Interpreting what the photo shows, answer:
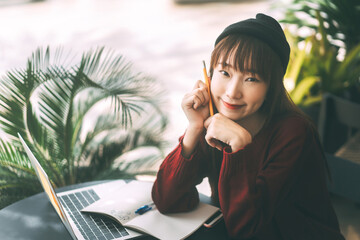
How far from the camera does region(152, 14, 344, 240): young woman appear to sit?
113 centimetres

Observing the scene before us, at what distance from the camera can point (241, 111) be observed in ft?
3.86

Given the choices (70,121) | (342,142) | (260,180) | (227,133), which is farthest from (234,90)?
(342,142)

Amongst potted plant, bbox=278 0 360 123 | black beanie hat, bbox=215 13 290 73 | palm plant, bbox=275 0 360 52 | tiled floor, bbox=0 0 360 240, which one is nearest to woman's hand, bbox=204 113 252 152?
black beanie hat, bbox=215 13 290 73

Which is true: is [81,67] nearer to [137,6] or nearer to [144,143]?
[144,143]

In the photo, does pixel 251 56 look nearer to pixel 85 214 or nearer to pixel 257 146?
pixel 257 146

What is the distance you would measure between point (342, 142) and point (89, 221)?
2.14 meters

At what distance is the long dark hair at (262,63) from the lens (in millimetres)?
1114

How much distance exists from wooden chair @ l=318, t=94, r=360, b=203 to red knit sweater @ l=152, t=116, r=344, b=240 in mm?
160

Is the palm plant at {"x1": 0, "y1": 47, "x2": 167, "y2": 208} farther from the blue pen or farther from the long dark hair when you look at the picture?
the long dark hair

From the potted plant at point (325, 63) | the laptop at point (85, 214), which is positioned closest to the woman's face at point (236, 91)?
the laptop at point (85, 214)

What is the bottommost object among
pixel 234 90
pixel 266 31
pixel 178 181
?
pixel 178 181

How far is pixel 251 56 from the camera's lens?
111 cm

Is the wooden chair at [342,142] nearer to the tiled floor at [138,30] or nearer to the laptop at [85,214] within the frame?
the laptop at [85,214]

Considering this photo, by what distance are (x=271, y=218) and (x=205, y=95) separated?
40 cm
